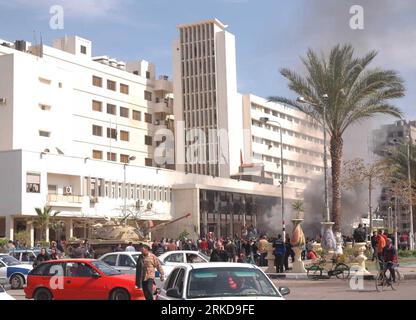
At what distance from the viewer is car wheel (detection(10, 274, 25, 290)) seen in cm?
2342

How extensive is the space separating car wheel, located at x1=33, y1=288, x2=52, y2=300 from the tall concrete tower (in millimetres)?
66205

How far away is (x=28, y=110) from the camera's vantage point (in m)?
61.9

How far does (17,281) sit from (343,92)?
18662 millimetres

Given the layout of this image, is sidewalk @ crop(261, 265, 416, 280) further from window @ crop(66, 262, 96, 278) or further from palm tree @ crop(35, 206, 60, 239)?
palm tree @ crop(35, 206, 60, 239)

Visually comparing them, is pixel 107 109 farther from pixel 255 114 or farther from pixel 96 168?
pixel 255 114

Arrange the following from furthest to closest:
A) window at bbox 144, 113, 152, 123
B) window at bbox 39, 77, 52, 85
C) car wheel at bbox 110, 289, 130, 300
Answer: window at bbox 144, 113, 152, 123 → window at bbox 39, 77, 52, 85 → car wheel at bbox 110, 289, 130, 300

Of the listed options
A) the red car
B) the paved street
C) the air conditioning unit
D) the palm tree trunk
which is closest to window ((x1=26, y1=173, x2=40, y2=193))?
the air conditioning unit

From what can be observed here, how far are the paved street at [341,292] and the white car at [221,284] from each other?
7.68 metres

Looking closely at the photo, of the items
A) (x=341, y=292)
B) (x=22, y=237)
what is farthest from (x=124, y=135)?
(x=341, y=292)

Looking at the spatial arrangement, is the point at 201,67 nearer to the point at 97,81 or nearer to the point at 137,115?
the point at 137,115

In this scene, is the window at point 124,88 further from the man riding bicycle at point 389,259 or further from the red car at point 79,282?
the red car at point 79,282

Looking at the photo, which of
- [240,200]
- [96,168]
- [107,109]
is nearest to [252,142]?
[240,200]

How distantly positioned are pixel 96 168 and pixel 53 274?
4368cm
